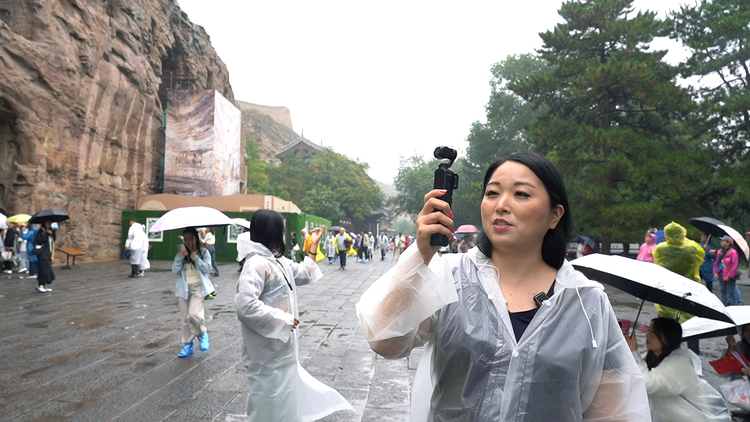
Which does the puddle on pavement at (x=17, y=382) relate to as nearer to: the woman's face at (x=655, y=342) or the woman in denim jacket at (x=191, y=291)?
the woman in denim jacket at (x=191, y=291)

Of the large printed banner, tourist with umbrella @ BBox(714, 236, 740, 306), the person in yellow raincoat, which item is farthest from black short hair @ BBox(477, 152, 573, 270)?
the large printed banner

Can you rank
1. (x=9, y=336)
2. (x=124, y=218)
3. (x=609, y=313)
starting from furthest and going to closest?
(x=124, y=218) → (x=9, y=336) → (x=609, y=313)

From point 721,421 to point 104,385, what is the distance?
4.75 meters

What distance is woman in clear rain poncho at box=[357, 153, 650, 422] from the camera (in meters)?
1.47

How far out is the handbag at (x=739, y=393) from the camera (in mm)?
4004

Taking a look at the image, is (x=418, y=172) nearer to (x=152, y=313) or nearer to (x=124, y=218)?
(x=124, y=218)

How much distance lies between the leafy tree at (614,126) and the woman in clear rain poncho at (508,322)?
14.1 meters

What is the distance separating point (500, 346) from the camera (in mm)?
1507

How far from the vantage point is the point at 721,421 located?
10.7 ft

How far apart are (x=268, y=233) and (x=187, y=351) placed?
2.88 meters

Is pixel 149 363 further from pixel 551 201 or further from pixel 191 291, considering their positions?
pixel 551 201

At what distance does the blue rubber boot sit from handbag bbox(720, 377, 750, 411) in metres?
5.02

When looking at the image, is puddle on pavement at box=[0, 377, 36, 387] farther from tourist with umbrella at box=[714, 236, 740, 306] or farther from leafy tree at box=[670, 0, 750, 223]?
leafy tree at box=[670, 0, 750, 223]

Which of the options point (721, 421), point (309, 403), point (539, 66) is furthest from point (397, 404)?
point (539, 66)
